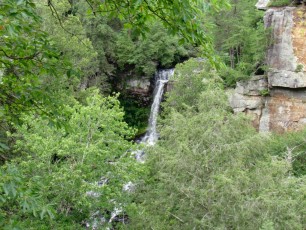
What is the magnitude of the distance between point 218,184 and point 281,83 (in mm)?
13661

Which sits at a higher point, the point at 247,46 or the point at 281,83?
the point at 247,46

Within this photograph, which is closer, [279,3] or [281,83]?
[281,83]

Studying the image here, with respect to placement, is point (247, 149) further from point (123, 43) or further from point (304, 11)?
point (123, 43)

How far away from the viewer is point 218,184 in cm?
835

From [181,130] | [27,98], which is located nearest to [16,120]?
[27,98]

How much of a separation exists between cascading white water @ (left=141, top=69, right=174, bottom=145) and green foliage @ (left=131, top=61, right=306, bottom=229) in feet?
37.3

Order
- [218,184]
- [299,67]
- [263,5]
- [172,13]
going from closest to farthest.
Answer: [172,13] → [218,184] → [299,67] → [263,5]

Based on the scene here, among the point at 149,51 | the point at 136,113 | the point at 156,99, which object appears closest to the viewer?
the point at 149,51

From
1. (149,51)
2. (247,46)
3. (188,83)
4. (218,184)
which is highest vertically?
(149,51)

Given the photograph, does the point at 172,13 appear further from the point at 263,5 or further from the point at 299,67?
the point at 263,5

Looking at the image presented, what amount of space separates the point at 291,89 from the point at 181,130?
1197cm

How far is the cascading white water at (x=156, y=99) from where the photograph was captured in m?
22.7

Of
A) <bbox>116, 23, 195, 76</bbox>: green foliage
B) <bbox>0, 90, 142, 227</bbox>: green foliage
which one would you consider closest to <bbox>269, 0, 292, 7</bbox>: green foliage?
<bbox>116, 23, 195, 76</bbox>: green foliage

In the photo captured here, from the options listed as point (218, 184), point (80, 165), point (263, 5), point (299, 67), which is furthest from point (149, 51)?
point (218, 184)
